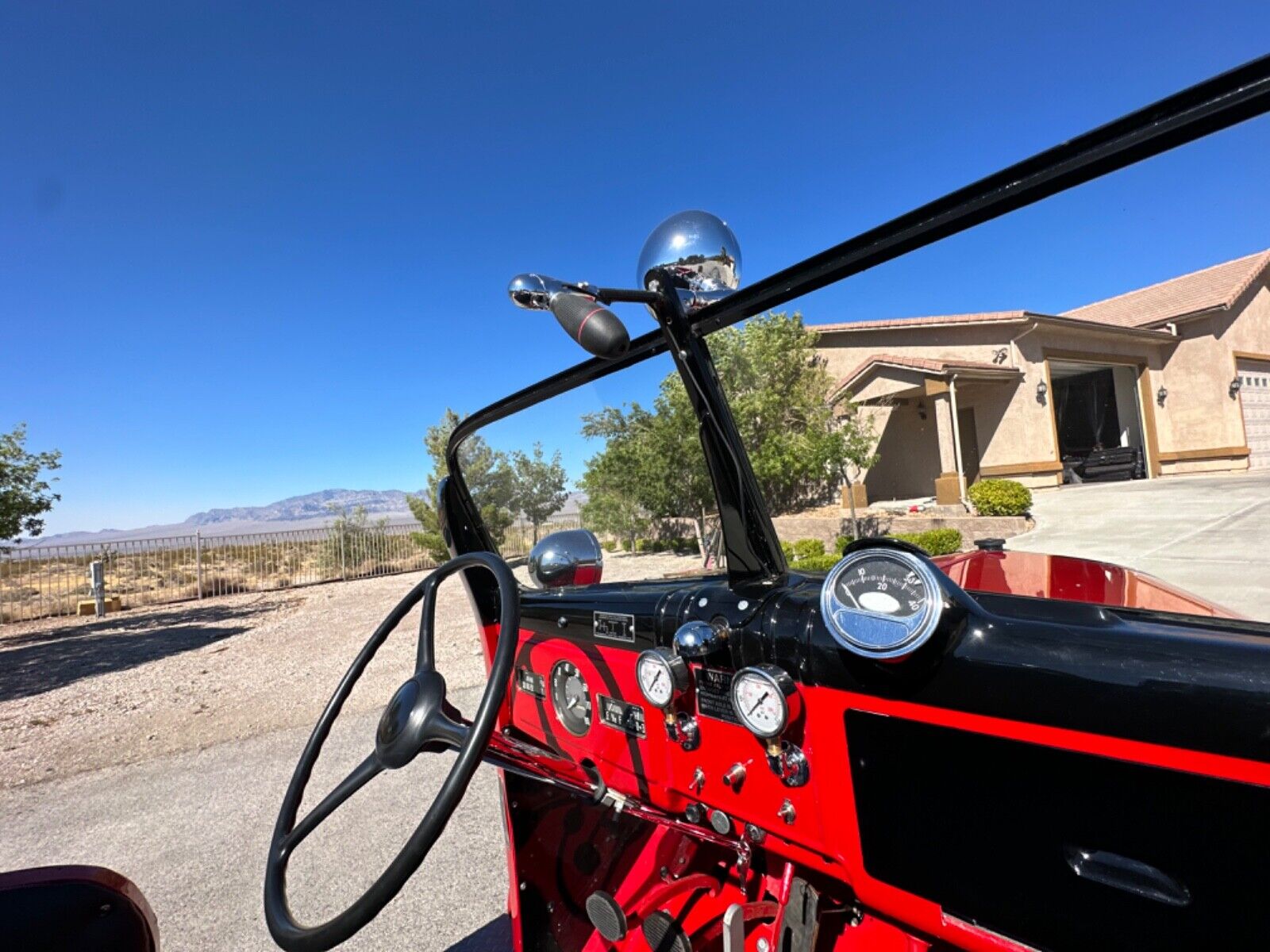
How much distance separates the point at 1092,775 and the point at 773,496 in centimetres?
90

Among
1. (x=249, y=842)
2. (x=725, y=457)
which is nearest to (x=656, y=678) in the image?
(x=725, y=457)

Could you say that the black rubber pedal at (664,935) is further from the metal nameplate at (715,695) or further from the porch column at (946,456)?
the porch column at (946,456)

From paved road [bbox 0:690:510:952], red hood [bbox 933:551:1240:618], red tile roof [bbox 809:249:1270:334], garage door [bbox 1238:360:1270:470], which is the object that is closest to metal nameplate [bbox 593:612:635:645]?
red hood [bbox 933:551:1240:618]

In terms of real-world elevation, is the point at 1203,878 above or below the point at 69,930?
above

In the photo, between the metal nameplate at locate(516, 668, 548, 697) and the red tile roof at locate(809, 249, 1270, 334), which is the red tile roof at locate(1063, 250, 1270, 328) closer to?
the red tile roof at locate(809, 249, 1270, 334)

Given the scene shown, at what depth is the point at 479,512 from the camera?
2285mm

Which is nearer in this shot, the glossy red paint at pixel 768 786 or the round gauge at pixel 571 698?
the glossy red paint at pixel 768 786

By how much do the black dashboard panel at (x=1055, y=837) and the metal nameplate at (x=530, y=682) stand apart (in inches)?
40.6

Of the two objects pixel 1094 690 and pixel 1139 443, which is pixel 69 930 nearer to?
pixel 1094 690

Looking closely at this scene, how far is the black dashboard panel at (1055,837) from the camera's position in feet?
2.42

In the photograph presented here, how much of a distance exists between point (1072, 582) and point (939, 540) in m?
0.82

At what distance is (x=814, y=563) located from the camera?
1.76 metres

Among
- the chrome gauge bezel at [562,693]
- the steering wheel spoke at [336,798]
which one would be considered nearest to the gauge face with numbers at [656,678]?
the chrome gauge bezel at [562,693]

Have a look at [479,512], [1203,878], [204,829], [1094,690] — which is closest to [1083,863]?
[1203,878]
